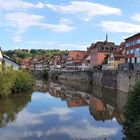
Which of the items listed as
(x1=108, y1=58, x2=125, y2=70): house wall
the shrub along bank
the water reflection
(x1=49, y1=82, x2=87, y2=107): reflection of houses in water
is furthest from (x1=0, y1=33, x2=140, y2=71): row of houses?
the water reflection

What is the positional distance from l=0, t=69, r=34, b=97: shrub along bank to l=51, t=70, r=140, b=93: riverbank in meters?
15.0

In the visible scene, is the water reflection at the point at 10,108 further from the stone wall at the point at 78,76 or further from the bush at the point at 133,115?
the stone wall at the point at 78,76

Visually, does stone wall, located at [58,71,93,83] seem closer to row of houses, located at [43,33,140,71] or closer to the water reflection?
row of houses, located at [43,33,140,71]

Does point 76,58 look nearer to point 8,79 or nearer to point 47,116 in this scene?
point 8,79

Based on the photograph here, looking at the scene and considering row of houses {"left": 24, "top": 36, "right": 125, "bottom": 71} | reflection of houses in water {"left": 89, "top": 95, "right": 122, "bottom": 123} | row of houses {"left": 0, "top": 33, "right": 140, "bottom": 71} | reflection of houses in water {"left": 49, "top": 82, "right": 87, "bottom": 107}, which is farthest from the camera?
row of houses {"left": 24, "top": 36, "right": 125, "bottom": 71}

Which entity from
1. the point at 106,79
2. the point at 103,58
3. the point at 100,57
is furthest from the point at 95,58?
the point at 106,79

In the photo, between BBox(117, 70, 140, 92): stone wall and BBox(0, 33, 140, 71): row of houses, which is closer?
BBox(117, 70, 140, 92): stone wall

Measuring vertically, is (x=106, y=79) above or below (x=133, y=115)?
above

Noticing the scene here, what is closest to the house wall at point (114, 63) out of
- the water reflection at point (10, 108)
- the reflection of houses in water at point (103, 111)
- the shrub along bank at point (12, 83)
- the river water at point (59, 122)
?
the shrub along bank at point (12, 83)

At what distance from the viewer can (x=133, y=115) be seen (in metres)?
27.2

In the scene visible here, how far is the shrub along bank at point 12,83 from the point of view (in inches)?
1857

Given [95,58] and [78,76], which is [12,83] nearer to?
[78,76]

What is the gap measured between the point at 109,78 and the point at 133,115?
47330 millimetres

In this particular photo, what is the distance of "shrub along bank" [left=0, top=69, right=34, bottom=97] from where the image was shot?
155ft
